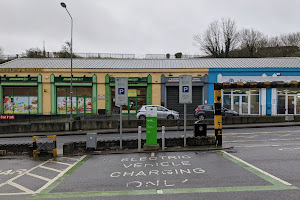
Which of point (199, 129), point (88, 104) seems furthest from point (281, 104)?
point (88, 104)

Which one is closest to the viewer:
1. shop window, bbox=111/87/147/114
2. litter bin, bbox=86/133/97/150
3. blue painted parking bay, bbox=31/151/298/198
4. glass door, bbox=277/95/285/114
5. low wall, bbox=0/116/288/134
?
blue painted parking bay, bbox=31/151/298/198

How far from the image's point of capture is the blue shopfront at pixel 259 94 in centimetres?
2950

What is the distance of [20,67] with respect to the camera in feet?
106

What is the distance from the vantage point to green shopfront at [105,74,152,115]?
3139 cm

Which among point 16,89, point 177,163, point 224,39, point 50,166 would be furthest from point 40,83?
point 224,39

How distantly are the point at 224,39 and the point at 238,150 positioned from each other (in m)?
58.9

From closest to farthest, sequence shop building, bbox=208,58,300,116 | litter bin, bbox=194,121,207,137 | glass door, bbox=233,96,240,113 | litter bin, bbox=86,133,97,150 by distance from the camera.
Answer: litter bin, bbox=86,133,97,150
litter bin, bbox=194,121,207,137
shop building, bbox=208,58,300,116
glass door, bbox=233,96,240,113

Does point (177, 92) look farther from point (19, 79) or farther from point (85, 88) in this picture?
point (19, 79)

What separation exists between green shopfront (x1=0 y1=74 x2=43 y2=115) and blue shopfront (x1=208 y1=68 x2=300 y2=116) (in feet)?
70.4

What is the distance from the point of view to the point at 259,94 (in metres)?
30.4

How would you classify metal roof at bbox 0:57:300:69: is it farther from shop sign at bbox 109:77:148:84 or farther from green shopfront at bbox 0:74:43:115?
green shopfront at bbox 0:74:43:115

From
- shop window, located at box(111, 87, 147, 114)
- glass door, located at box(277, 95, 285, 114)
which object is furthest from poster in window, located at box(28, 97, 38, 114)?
glass door, located at box(277, 95, 285, 114)

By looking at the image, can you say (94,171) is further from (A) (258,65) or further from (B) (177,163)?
(A) (258,65)

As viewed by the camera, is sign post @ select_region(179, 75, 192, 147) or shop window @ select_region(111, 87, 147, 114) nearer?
sign post @ select_region(179, 75, 192, 147)
